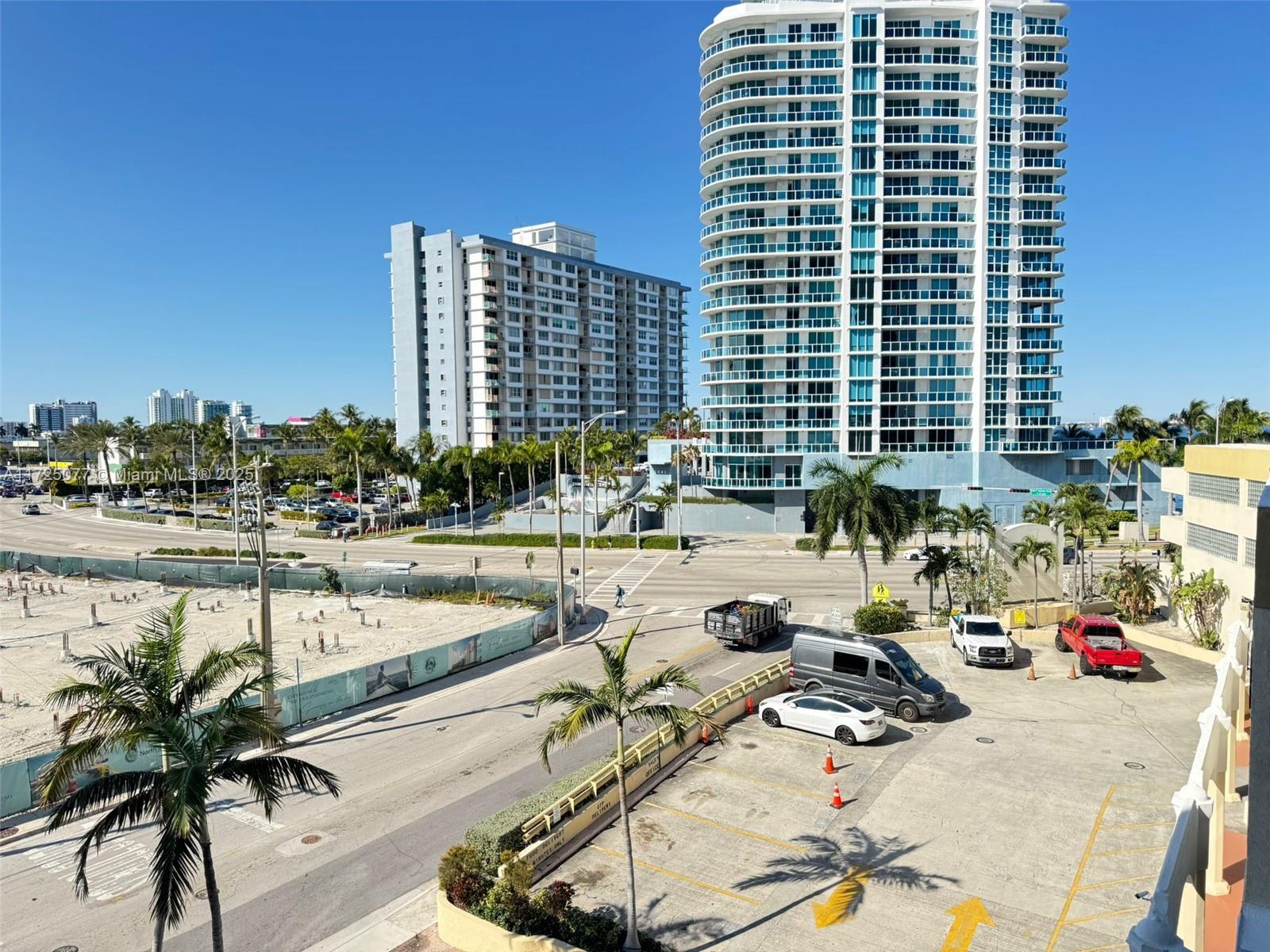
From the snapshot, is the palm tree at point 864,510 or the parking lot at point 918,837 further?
the palm tree at point 864,510

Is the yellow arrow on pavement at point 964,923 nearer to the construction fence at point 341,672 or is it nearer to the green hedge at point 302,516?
the construction fence at point 341,672

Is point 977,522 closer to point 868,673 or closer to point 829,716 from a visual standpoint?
point 868,673

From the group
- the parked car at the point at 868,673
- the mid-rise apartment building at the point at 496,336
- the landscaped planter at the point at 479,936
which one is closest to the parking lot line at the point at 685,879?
the landscaped planter at the point at 479,936

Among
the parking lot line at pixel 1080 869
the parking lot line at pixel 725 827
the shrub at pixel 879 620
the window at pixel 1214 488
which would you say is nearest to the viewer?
the parking lot line at pixel 1080 869

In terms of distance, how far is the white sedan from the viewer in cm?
2100

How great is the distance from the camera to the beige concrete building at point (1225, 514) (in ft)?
92.9

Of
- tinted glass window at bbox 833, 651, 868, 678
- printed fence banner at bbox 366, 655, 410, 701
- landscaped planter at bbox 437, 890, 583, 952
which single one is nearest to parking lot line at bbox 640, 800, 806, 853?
landscaped planter at bbox 437, 890, 583, 952

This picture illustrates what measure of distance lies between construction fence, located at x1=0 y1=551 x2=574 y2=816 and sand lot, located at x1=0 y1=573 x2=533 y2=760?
126cm

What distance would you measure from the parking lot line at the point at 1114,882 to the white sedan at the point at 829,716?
23.1 feet

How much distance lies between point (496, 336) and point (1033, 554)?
88746 mm

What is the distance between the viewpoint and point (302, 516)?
3423 inches

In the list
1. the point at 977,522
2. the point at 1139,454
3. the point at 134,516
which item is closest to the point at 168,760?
the point at 977,522

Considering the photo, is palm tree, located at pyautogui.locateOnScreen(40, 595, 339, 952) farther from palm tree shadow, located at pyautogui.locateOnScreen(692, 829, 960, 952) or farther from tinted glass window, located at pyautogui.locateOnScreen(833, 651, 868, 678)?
tinted glass window, located at pyautogui.locateOnScreen(833, 651, 868, 678)

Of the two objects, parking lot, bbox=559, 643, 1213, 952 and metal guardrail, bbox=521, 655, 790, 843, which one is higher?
metal guardrail, bbox=521, 655, 790, 843
